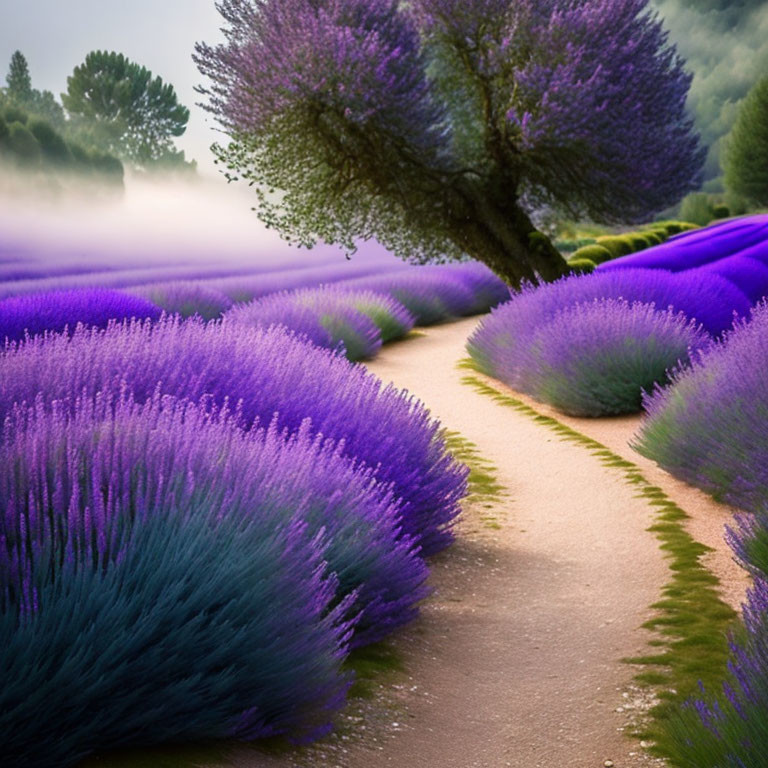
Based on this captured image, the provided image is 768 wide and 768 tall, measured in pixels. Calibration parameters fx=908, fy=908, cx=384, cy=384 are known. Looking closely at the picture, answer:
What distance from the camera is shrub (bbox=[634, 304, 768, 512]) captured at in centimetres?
406

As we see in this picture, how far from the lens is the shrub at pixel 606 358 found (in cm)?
650

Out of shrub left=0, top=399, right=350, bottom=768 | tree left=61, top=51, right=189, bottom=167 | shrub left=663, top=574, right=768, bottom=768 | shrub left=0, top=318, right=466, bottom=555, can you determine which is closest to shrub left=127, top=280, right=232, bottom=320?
shrub left=0, top=318, right=466, bottom=555

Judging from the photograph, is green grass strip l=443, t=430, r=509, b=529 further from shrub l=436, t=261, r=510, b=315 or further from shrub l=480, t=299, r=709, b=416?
shrub l=436, t=261, r=510, b=315

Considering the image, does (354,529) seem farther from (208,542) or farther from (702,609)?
(702,609)

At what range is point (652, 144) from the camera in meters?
9.66

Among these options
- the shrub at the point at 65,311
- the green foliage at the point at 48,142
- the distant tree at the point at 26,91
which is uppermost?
the shrub at the point at 65,311

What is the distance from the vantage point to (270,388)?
3756 millimetres

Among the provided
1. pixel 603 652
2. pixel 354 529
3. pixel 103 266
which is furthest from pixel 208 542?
pixel 103 266

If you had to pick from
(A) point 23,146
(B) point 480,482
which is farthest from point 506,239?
(A) point 23,146

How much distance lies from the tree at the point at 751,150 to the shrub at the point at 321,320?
39335mm

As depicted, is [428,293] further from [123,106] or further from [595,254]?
[123,106]

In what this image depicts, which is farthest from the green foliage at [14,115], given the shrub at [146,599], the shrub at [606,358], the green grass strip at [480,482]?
the shrub at [146,599]

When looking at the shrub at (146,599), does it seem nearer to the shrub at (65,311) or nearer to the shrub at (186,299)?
the shrub at (65,311)

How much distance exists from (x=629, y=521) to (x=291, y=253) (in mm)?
23921
